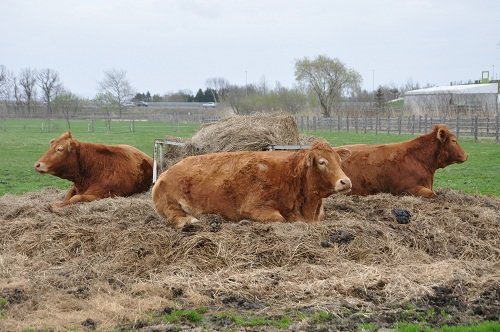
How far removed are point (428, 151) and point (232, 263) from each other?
19.8ft

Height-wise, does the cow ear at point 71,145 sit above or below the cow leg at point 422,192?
above

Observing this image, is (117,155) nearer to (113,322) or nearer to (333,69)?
(113,322)

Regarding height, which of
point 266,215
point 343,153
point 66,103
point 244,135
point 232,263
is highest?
point 66,103

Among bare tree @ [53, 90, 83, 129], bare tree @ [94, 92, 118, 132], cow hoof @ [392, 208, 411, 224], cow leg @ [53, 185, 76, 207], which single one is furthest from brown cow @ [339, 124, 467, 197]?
bare tree @ [94, 92, 118, 132]

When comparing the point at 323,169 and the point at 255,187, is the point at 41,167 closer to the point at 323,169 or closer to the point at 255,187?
the point at 255,187

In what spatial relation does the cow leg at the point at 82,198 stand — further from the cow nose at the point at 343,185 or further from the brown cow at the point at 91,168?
the cow nose at the point at 343,185

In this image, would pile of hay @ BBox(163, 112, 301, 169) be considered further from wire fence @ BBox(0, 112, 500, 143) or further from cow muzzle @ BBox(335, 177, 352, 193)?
wire fence @ BBox(0, 112, 500, 143)

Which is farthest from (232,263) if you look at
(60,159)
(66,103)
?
(66,103)

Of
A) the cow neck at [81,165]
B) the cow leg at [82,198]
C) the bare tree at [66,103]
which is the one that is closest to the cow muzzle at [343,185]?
the cow leg at [82,198]

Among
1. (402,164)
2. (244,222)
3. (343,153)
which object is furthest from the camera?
(402,164)

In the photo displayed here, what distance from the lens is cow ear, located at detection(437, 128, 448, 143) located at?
11.3 m

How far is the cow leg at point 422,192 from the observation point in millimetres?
10469

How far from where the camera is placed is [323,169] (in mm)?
7914

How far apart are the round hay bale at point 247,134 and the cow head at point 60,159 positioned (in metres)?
2.39
